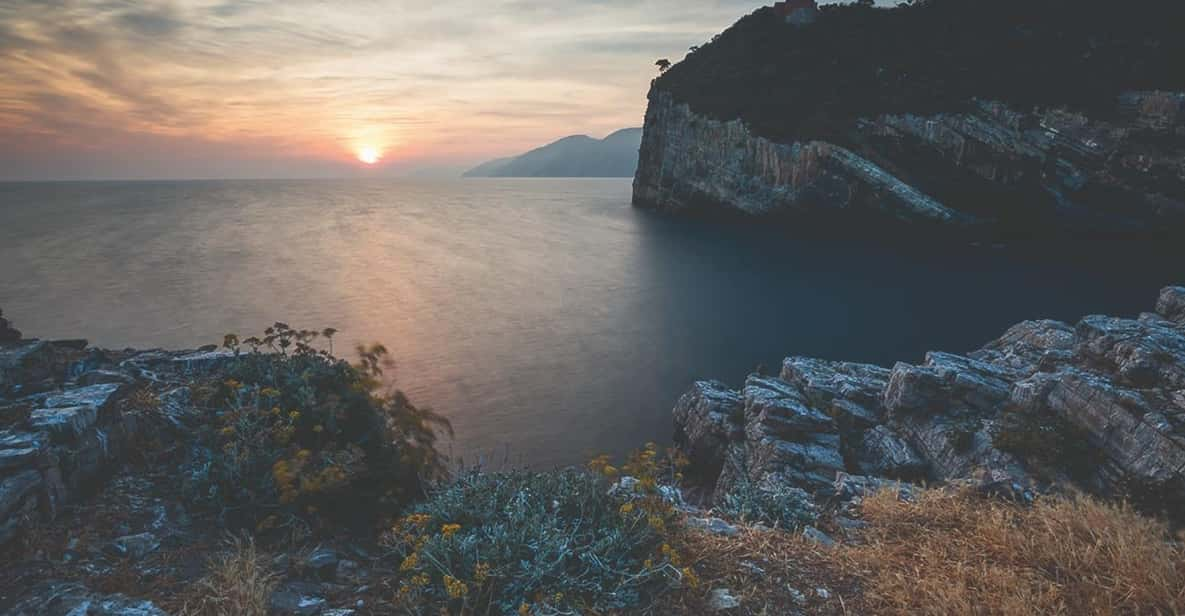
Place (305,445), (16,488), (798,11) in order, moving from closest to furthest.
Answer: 1. (16,488)
2. (305,445)
3. (798,11)

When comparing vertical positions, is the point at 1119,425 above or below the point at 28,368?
below

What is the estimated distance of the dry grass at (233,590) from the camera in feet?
14.5

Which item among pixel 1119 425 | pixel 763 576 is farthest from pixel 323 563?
pixel 1119 425

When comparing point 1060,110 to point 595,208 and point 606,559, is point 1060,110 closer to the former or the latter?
point 606,559

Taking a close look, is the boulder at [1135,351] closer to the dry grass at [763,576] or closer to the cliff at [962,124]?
the dry grass at [763,576]

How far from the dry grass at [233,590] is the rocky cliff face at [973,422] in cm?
932

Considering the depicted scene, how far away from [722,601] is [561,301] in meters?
34.3

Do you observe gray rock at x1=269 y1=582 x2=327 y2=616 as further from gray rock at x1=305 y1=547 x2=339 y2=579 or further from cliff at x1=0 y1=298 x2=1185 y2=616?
gray rock at x1=305 y1=547 x2=339 y2=579

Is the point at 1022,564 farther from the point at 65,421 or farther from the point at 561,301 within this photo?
the point at 561,301

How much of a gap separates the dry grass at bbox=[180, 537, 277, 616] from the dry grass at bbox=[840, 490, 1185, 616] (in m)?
5.38

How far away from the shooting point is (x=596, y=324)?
3338 centimetres

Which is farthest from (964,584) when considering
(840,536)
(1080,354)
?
(1080,354)

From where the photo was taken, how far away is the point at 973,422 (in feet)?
46.8

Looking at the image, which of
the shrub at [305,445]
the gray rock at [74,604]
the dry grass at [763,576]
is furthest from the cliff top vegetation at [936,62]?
the gray rock at [74,604]
